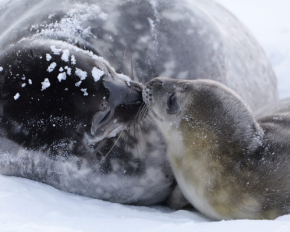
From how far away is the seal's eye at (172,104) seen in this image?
2192 mm

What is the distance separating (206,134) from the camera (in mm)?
2006

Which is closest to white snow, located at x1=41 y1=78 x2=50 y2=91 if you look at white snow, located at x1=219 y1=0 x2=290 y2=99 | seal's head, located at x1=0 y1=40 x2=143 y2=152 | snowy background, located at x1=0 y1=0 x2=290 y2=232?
seal's head, located at x1=0 y1=40 x2=143 y2=152

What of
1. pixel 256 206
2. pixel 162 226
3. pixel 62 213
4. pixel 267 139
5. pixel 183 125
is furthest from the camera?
pixel 183 125

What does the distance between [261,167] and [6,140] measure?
1302mm

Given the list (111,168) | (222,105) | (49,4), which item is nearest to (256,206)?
(222,105)

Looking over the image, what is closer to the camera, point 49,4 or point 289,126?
point 289,126

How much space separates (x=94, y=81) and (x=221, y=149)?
74 cm

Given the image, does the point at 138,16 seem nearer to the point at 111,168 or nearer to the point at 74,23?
the point at 74,23

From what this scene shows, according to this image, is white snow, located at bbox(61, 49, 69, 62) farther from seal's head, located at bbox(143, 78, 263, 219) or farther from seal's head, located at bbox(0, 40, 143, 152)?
seal's head, located at bbox(143, 78, 263, 219)

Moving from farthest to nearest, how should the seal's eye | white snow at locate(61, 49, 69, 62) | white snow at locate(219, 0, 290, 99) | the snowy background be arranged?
white snow at locate(219, 0, 290, 99) → the seal's eye → white snow at locate(61, 49, 69, 62) → the snowy background

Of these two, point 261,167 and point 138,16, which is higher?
point 138,16

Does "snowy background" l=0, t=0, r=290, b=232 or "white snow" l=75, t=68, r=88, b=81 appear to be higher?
"white snow" l=75, t=68, r=88, b=81

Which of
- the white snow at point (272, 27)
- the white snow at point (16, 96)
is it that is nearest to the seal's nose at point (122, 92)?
the white snow at point (16, 96)

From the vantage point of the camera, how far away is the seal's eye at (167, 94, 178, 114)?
2192 mm
